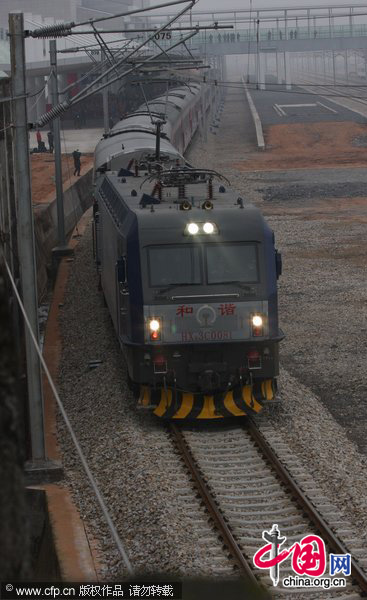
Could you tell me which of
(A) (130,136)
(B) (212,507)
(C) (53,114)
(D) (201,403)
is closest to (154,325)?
(D) (201,403)

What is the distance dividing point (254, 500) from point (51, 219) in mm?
22259

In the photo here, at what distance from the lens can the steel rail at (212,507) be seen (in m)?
9.62

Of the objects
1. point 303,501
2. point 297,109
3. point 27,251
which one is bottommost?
point 303,501

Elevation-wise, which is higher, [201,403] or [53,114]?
[53,114]

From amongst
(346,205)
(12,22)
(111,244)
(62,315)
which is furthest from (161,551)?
(346,205)

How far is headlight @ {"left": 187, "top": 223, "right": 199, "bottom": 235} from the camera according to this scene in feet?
46.7

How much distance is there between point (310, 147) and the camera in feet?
206

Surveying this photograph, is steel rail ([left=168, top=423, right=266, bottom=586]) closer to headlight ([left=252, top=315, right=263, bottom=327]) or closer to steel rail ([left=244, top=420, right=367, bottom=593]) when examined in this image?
steel rail ([left=244, top=420, right=367, bottom=593])

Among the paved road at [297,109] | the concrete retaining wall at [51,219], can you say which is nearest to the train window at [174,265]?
the concrete retaining wall at [51,219]

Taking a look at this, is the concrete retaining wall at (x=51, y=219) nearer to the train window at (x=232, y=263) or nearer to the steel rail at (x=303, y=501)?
the train window at (x=232, y=263)

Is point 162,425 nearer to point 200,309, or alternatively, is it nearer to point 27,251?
point 200,309

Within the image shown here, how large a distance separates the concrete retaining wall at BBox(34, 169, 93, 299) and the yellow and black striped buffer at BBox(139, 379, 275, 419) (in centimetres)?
1178

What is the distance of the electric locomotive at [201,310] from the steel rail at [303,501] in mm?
665

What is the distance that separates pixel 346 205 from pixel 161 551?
31.4 meters
